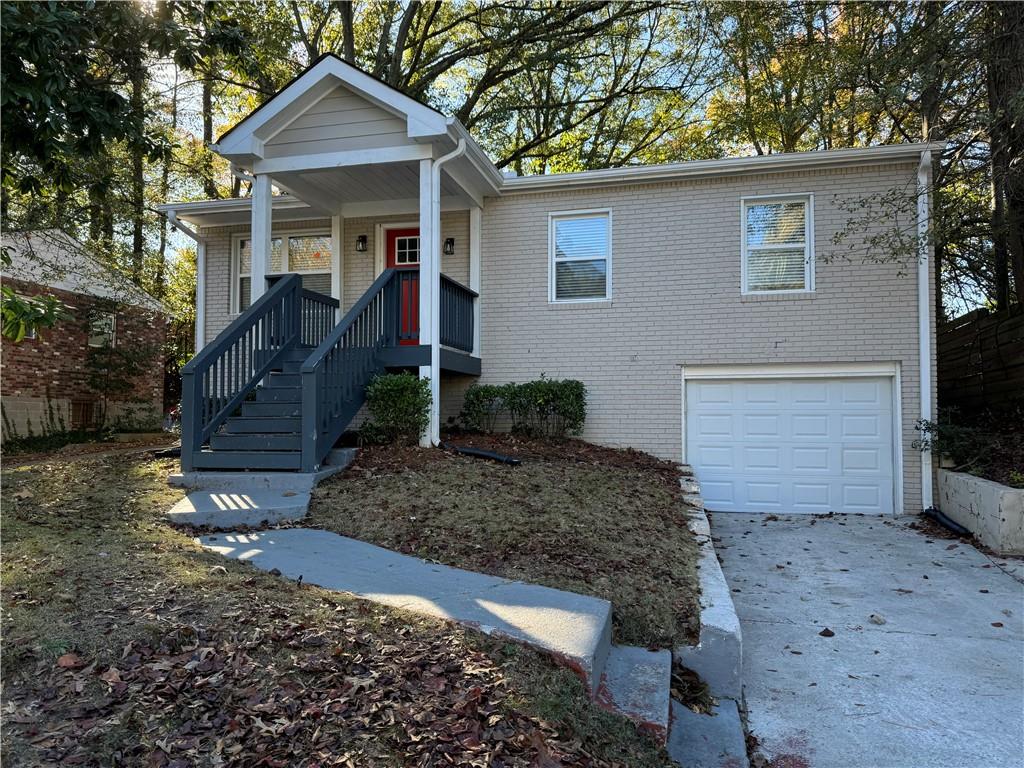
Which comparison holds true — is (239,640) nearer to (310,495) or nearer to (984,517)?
(310,495)

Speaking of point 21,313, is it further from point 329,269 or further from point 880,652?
point 329,269

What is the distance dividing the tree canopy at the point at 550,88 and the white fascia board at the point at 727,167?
0.60 m

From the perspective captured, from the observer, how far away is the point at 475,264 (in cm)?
995

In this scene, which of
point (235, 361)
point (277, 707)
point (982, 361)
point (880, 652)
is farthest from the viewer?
point (982, 361)

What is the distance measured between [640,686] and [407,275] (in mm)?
6922

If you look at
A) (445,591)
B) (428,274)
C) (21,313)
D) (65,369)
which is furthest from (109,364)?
(445,591)

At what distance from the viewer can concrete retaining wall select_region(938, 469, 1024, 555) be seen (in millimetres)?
6320

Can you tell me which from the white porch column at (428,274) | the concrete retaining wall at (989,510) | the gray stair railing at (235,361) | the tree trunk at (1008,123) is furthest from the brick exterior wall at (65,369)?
the tree trunk at (1008,123)

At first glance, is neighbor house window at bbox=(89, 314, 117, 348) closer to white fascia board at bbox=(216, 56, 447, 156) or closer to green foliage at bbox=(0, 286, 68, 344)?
white fascia board at bbox=(216, 56, 447, 156)

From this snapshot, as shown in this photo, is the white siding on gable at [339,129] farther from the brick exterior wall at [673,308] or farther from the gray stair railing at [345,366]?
the brick exterior wall at [673,308]

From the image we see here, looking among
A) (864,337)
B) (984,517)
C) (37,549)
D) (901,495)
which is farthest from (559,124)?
(37,549)

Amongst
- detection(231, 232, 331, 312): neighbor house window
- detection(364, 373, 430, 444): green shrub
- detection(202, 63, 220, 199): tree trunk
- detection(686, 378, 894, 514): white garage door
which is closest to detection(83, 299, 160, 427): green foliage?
detection(231, 232, 331, 312): neighbor house window

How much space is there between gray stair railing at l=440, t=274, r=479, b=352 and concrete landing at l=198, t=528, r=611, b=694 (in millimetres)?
4244

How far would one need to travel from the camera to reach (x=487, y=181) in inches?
366
